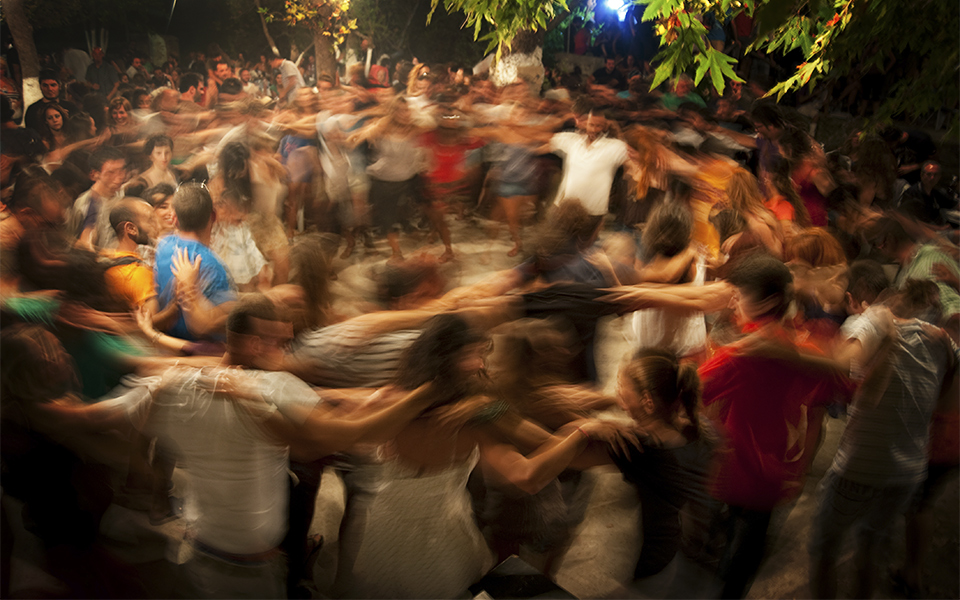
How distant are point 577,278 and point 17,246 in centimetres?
269

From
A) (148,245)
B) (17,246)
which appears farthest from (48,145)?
(17,246)

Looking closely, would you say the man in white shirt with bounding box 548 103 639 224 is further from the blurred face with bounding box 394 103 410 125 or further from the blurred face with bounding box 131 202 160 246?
the blurred face with bounding box 131 202 160 246

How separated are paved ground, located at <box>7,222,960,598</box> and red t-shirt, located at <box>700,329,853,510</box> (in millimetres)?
419

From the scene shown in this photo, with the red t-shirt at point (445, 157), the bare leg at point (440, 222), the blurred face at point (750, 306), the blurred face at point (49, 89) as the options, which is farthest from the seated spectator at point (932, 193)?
the blurred face at point (49, 89)

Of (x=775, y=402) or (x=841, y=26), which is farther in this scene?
(x=841, y=26)

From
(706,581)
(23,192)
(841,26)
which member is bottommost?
(706,581)

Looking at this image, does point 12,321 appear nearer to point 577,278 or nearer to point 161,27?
point 577,278

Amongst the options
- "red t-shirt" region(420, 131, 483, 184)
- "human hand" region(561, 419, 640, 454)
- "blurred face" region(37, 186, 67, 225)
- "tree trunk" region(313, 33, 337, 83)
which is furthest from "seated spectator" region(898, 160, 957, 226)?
"tree trunk" region(313, 33, 337, 83)

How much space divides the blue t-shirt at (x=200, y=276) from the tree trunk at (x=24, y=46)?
30.8 feet

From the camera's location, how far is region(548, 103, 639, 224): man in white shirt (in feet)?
19.2

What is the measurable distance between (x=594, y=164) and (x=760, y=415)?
13.0 feet

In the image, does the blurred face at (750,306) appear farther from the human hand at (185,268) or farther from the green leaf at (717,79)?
the human hand at (185,268)

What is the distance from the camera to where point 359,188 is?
700 cm

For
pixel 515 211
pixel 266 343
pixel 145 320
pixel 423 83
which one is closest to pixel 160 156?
pixel 145 320
